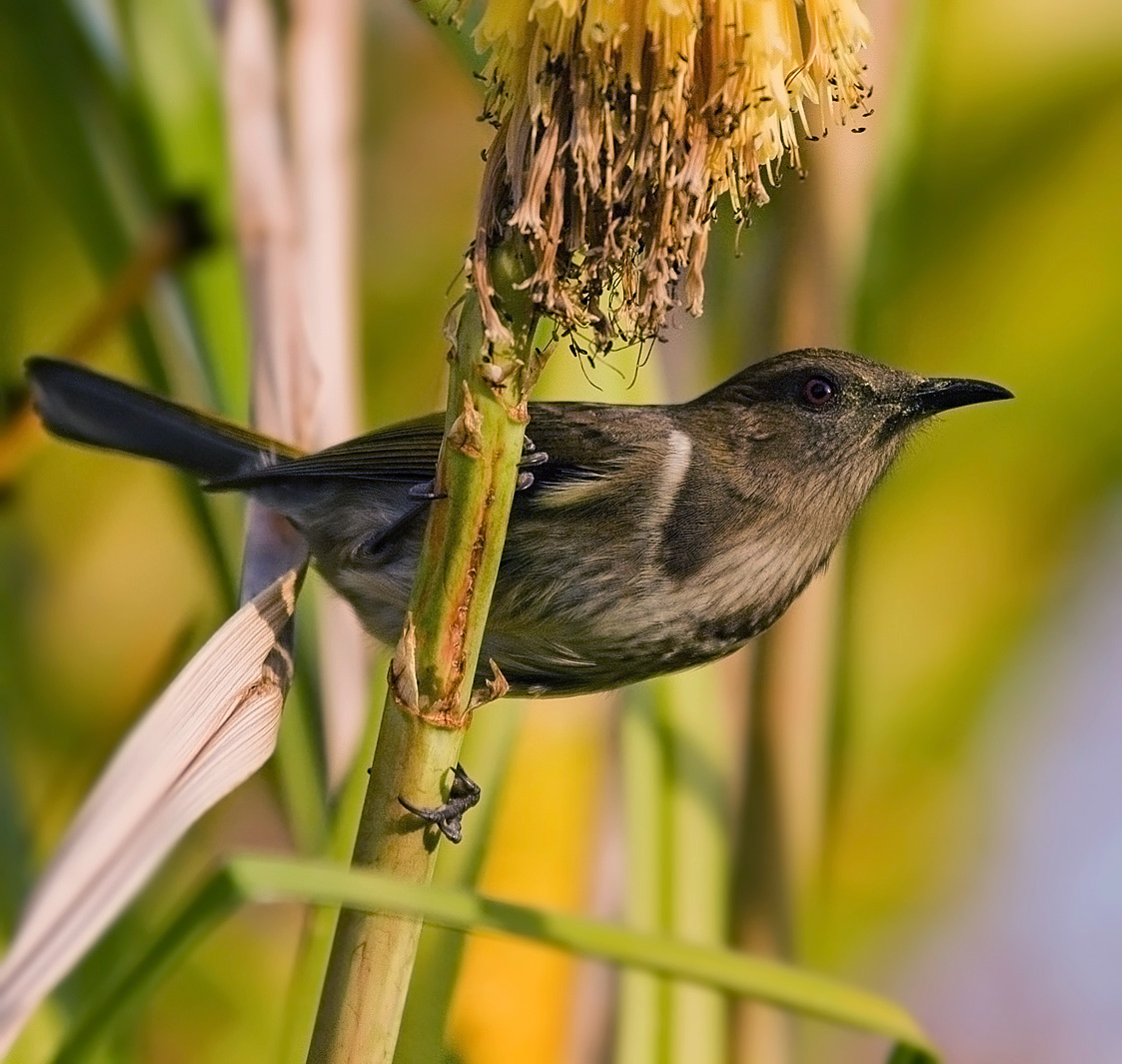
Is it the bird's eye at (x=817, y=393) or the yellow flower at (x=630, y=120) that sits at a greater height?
the bird's eye at (x=817, y=393)

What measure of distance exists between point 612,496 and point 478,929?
107 centimetres

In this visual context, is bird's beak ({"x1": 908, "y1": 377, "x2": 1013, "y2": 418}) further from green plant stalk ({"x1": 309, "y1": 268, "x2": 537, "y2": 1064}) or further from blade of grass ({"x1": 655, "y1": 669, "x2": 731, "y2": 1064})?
green plant stalk ({"x1": 309, "y1": 268, "x2": 537, "y2": 1064})

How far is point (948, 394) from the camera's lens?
1.72 metres

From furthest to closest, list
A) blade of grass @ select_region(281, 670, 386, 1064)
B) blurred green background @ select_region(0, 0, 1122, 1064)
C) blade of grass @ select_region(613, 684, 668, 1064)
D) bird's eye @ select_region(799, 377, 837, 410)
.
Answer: bird's eye @ select_region(799, 377, 837, 410)
blurred green background @ select_region(0, 0, 1122, 1064)
blade of grass @ select_region(613, 684, 668, 1064)
blade of grass @ select_region(281, 670, 386, 1064)

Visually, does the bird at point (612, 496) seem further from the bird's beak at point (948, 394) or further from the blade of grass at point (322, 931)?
the blade of grass at point (322, 931)

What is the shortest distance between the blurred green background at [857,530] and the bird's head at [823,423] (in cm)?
5

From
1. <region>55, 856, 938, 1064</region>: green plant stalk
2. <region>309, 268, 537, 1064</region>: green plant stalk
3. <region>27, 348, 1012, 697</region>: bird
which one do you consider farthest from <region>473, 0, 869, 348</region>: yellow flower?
<region>27, 348, 1012, 697</region>: bird

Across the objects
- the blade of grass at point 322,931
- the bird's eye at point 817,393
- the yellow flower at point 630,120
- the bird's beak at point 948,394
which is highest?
the bird's eye at point 817,393

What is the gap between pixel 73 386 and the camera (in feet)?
5.53

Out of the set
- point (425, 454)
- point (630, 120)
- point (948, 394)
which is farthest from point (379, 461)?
→ point (630, 120)

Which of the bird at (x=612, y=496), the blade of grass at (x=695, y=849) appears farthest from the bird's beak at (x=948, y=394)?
the blade of grass at (x=695, y=849)

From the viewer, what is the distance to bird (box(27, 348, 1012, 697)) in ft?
5.54

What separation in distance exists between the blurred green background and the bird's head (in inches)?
1.8

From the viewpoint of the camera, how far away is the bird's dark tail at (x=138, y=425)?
1.66 metres
